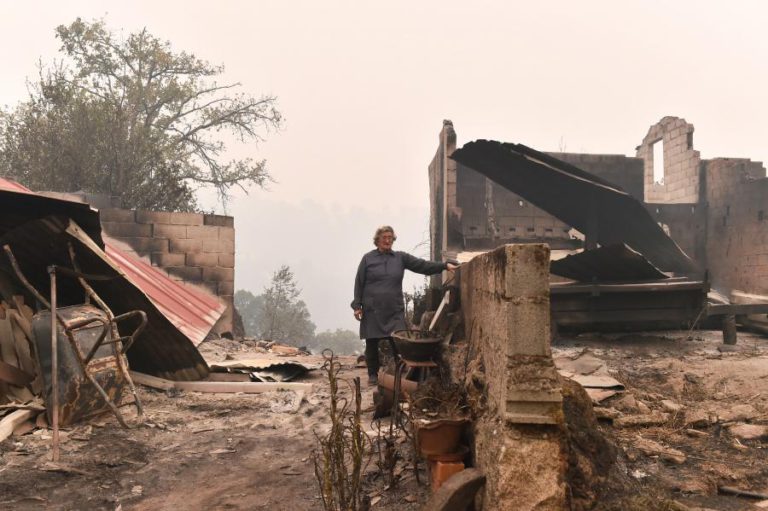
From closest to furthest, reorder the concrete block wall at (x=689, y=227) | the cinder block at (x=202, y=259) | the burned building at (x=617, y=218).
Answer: the burned building at (x=617, y=218), the cinder block at (x=202, y=259), the concrete block wall at (x=689, y=227)

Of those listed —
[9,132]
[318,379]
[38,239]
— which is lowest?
[318,379]

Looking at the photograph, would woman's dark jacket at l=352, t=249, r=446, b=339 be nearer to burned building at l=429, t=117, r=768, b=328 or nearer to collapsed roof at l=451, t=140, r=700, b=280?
burned building at l=429, t=117, r=768, b=328

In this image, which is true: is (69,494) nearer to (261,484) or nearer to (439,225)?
(261,484)

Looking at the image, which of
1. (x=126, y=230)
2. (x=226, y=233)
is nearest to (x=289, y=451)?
(x=226, y=233)

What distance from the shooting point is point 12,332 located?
17.0 feet

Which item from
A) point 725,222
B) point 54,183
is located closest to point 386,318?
point 725,222

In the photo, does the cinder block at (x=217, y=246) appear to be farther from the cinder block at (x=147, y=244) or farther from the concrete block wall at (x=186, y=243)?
the cinder block at (x=147, y=244)

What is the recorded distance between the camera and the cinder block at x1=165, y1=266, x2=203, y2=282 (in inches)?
405

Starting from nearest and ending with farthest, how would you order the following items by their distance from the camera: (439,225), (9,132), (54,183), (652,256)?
(652,256) → (439,225) → (54,183) → (9,132)

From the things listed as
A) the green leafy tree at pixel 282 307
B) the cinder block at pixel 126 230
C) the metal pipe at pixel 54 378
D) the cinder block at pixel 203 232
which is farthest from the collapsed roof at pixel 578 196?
the green leafy tree at pixel 282 307

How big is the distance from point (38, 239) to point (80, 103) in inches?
576

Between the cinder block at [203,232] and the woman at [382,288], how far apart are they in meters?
5.45

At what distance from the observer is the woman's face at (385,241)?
597 centimetres

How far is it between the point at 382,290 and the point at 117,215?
6.46 metres
